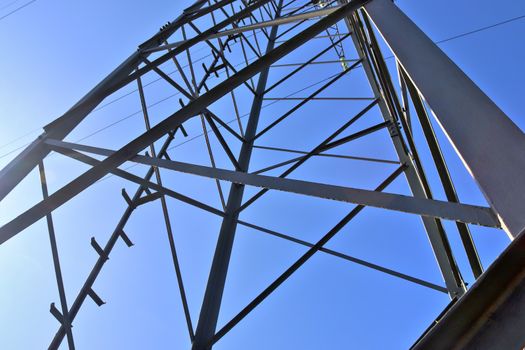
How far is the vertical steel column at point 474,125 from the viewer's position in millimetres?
1209

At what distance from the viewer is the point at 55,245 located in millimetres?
2848

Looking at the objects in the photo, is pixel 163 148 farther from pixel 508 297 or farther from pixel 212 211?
pixel 508 297

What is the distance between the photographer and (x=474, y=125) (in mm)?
1409

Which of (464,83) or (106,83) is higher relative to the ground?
(106,83)

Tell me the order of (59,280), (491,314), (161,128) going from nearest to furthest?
(491,314) < (161,128) < (59,280)

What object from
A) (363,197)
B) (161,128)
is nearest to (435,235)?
(363,197)

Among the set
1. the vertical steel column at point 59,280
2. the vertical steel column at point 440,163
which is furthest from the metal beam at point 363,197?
the vertical steel column at point 440,163

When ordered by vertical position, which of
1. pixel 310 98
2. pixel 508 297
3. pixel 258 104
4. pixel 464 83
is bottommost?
pixel 508 297

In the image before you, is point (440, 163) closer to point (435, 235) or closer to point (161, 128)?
point (435, 235)

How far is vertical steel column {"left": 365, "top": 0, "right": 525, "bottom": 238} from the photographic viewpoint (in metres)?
1.21

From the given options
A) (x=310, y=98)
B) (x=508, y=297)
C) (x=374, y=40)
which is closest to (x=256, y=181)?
(x=508, y=297)

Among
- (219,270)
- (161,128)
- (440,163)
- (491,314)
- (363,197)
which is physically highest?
(440,163)

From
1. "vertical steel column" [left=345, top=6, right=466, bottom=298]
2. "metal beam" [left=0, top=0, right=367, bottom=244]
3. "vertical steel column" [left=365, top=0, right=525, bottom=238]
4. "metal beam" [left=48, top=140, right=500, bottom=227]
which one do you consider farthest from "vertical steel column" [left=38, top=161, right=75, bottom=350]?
"vertical steel column" [left=345, top=6, right=466, bottom=298]

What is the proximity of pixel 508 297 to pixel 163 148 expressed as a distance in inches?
153
